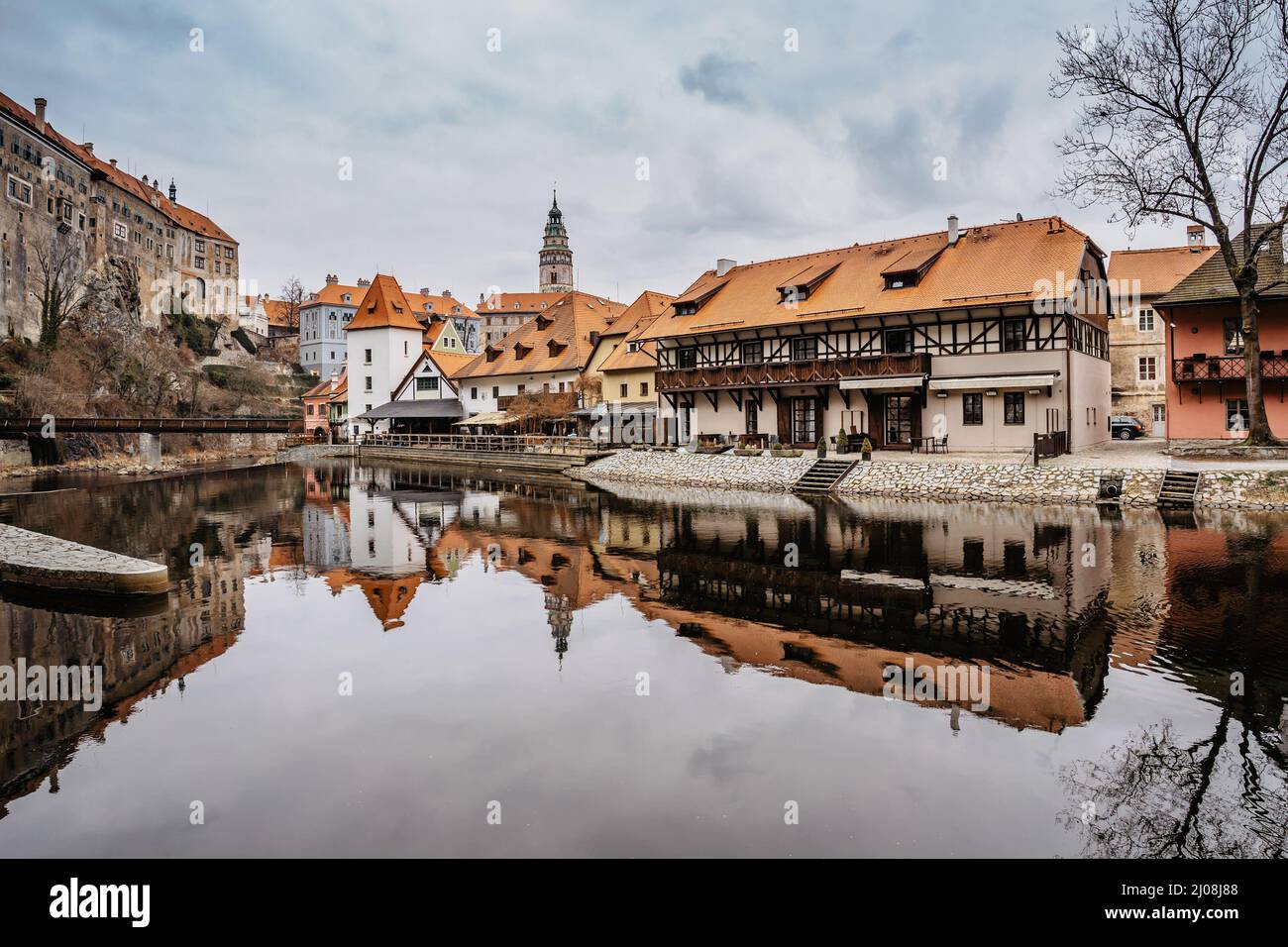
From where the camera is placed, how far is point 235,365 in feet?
275

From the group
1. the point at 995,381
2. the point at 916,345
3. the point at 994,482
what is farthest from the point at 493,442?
the point at 994,482

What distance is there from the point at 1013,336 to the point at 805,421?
8.84 m

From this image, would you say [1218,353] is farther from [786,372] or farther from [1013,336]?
[786,372]

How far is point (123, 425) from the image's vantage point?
47531 millimetres

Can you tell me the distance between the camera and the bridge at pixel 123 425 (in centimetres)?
4334

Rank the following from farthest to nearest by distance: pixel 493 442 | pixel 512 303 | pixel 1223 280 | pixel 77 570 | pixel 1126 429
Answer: pixel 512 303
pixel 493 442
pixel 1126 429
pixel 1223 280
pixel 77 570

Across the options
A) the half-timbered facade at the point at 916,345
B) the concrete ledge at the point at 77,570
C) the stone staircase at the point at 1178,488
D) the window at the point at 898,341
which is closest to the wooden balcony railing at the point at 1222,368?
the half-timbered facade at the point at 916,345

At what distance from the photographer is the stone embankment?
811 inches

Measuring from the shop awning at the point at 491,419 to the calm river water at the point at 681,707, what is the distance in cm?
3406

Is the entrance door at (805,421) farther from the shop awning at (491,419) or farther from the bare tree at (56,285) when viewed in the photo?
the bare tree at (56,285)
